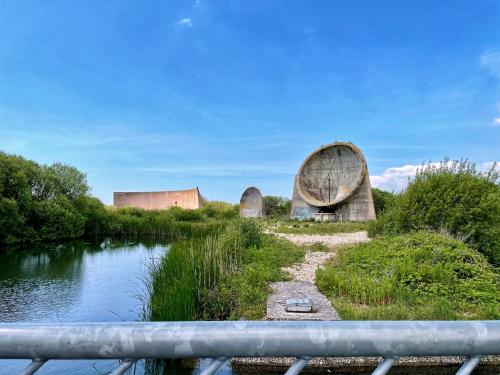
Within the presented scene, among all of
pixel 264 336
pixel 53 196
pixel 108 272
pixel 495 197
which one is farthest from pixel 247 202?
pixel 264 336

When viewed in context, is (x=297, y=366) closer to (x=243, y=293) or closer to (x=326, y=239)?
(x=243, y=293)

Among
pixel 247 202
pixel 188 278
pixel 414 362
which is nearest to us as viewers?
pixel 414 362

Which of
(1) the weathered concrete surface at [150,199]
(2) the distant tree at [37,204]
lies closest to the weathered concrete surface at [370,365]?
(2) the distant tree at [37,204]

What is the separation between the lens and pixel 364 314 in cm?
523

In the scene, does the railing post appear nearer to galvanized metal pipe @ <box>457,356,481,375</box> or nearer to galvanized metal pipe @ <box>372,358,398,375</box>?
galvanized metal pipe @ <box>372,358,398,375</box>

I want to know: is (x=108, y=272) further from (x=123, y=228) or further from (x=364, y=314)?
(x=123, y=228)

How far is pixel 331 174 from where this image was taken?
27.2 m

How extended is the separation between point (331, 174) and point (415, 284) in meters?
20.7

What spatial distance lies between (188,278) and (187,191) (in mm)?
40722

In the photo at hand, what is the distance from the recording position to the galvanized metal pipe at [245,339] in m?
0.98

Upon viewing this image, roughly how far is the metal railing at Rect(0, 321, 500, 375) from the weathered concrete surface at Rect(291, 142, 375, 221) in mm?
24916

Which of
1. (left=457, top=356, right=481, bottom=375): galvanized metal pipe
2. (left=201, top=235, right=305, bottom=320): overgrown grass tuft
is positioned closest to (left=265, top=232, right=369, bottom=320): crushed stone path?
(left=201, top=235, right=305, bottom=320): overgrown grass tuft

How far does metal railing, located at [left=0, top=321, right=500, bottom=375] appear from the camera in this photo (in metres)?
0.98

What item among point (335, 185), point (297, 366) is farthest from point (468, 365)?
point (335, 185)
